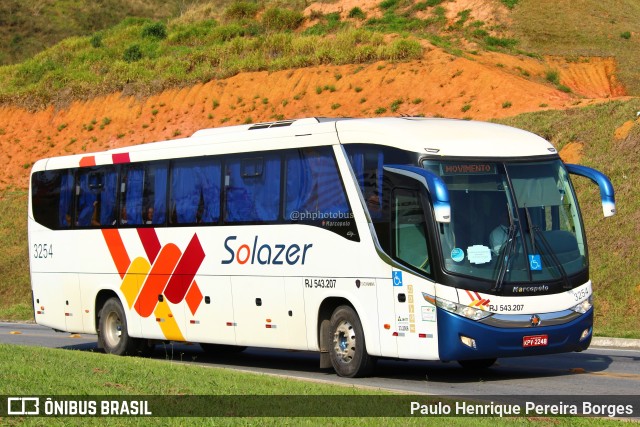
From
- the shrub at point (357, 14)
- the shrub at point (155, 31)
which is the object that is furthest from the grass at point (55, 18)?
the shrub at point (357, 14)

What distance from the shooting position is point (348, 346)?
50.8 ft

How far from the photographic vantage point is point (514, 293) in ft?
45.7

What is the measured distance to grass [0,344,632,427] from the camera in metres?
9.68

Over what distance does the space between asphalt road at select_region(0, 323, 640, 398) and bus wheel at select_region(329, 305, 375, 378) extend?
166 mm

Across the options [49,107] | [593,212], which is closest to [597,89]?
[593,212]

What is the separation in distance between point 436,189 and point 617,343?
28.2 feet

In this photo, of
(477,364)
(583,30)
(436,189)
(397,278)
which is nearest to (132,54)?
(583,30)

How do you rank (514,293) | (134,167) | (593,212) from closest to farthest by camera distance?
1. (514,293)
2. (134,167)
3. (593,212)

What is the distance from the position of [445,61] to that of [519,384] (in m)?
35.0

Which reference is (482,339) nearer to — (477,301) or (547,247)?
(477,301)

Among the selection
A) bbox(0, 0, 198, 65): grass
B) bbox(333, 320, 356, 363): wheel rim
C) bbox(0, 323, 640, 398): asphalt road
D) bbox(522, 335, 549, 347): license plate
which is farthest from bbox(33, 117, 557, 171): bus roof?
bbox(0, 0, 198, 65): grass

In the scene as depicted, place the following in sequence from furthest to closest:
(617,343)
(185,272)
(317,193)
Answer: (617,343)
(185,272)
(317,193)

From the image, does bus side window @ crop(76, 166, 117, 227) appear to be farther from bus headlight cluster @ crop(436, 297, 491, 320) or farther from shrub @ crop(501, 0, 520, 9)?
shrub @ crop(501, 0, 520, 9)

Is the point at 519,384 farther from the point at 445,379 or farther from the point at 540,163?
the point at 540,163
